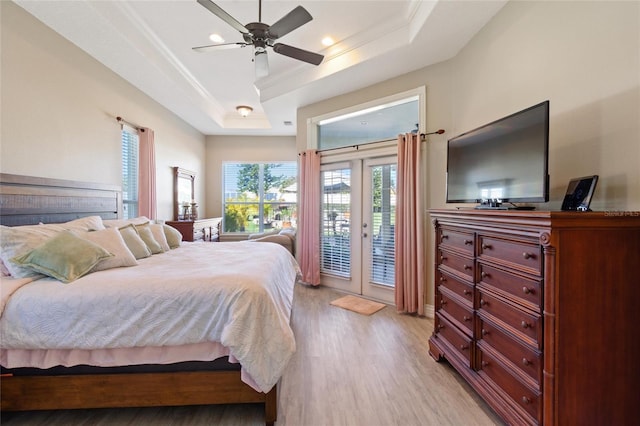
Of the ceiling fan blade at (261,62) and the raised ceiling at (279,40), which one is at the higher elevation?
the raised ceiling at (279,40)

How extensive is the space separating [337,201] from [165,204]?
9.89 feet

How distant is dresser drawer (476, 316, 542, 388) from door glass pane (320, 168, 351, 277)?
252 centimetres

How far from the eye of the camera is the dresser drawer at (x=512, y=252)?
1335 millimetres

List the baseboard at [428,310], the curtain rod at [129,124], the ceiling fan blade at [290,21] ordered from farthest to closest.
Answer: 1. the curtain rod at [129,124]
2. the baseboard at [428,310]
3. the ceiling fan blade at [290,21]

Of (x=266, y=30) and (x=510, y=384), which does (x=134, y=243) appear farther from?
(x=510, y=384)

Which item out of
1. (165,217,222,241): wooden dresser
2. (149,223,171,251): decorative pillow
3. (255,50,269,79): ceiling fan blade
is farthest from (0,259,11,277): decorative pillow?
(165,217,222,241): wooden dresser

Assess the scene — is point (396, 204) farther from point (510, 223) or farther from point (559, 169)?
point (510, 223)

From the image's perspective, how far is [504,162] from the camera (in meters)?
1.89

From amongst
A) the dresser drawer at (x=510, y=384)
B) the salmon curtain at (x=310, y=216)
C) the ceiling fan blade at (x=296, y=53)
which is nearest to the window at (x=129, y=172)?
the salmon curtain at (x=310, y=216)

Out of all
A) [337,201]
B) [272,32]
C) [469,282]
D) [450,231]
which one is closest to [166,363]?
[469,282]

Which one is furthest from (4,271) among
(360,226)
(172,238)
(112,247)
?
Answer: (360,226)

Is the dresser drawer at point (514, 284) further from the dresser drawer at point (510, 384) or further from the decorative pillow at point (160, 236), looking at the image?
the decorative pillow at point (160, 236)

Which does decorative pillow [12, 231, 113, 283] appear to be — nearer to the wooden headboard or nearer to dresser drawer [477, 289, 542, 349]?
the wooden headboard

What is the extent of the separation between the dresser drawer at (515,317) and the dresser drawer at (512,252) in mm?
229
